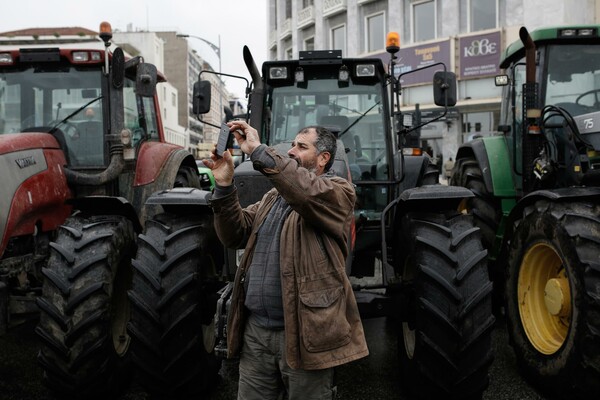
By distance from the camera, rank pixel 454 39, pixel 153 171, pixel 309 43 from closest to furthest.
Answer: pixel 153 171 < pixel 454 39 < pixel 309 43

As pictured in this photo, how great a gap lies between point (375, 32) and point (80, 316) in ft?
79.4

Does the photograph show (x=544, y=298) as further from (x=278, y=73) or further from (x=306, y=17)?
(x=306, y=17)

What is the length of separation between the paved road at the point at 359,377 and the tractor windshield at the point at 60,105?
1.76m

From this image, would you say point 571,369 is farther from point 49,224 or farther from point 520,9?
point 520,9

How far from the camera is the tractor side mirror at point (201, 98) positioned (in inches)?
215

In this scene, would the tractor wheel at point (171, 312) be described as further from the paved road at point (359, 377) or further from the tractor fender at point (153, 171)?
the tractor fender at point (153, 171)

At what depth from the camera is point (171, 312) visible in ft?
12.9

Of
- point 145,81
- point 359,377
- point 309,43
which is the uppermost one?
point 309,43

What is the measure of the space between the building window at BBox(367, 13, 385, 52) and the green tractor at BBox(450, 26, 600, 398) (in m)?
19.9

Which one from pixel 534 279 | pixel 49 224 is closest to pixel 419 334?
pixel 534 279

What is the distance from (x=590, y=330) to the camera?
147 inches

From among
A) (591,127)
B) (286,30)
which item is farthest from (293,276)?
(286,30)

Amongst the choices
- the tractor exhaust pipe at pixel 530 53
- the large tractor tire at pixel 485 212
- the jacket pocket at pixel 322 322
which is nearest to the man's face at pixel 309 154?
the jacket pocket at pixel 322 322

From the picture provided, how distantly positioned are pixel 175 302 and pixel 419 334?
156cm
